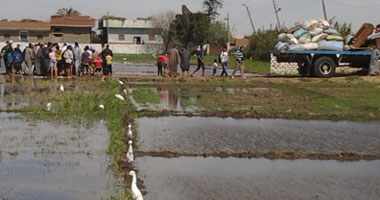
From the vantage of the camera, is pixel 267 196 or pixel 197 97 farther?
pixel 197 97

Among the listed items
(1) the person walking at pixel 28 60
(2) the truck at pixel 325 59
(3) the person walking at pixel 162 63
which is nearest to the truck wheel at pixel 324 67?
(2) the truck at pixel 325 59

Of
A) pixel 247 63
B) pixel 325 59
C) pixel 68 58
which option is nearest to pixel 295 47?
pixel 325 59

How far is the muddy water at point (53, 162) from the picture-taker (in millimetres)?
8422

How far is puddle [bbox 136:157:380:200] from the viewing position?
869 centimetres

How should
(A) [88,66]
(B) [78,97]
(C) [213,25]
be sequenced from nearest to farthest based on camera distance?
(B) [78,97], (A) [88,66], (C) [213,25]

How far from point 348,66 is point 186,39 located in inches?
1679

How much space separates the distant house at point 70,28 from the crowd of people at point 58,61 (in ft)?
169

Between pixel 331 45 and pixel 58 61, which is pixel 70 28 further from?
pixel 331 45

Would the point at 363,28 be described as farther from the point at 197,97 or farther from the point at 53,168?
the point at 53,168

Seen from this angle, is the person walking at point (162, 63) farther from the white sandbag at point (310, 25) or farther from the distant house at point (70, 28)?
the distant house at point (70, 28)

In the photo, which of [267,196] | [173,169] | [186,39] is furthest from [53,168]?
[186,39]

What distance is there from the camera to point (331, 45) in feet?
96.4

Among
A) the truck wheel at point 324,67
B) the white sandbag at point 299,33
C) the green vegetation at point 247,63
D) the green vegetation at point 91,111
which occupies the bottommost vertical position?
the green vegetation at point 247,63

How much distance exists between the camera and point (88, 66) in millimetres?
29422
